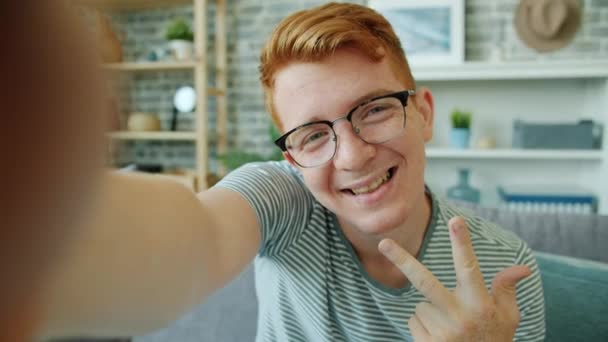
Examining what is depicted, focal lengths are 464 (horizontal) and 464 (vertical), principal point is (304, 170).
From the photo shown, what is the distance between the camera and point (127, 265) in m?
0.18

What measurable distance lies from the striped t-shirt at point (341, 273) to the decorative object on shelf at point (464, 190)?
2.03m

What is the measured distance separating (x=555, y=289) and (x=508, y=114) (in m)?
2.22

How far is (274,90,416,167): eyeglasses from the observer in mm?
764

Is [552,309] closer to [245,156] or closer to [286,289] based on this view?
[286,289]

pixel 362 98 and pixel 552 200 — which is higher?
pixel 362 98

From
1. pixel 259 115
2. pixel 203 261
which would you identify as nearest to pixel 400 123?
pixel 203 261

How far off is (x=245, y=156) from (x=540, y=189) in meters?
1.80

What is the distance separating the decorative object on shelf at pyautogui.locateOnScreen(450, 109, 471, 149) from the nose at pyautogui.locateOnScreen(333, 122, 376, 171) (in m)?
2.27

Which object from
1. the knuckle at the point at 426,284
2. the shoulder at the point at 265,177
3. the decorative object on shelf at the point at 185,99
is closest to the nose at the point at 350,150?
the shoulder at the point at 265,177

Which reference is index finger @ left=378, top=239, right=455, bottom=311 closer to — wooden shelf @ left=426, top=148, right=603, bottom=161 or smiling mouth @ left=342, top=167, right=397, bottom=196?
smiling mouth @ left=342, top=167, right=397, bottom=196

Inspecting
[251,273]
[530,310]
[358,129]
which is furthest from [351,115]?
[251,273]

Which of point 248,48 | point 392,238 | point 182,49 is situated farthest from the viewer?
point 248,48

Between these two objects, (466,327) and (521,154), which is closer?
(466,327)

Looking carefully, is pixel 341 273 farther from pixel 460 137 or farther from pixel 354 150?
pixel 460 137
